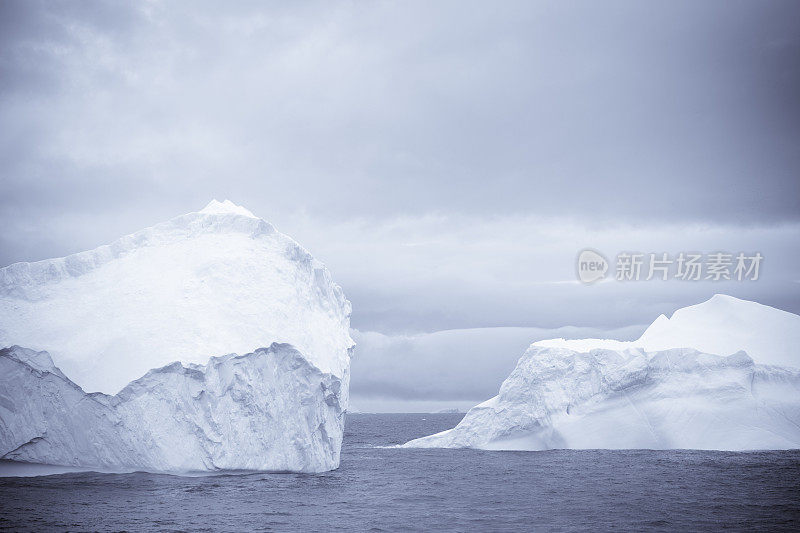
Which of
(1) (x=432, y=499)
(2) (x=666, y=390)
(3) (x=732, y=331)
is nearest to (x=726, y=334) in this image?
(3) (x=732, y=331)

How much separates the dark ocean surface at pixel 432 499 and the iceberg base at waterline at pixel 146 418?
2.44ft

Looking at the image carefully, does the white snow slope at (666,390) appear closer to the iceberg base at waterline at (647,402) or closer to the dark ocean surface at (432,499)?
the iceberg base at waterline at (647,402)

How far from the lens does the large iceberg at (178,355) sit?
2361 cm

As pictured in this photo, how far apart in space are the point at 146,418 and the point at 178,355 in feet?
7.47

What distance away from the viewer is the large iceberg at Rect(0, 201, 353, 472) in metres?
23.6

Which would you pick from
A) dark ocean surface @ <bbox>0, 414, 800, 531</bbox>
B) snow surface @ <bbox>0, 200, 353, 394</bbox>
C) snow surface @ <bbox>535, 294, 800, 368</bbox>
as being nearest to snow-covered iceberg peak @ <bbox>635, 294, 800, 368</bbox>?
snow surface @ <bbox>535, 294, 800, 368</bbox>

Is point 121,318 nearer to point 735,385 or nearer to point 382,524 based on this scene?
point 382,524

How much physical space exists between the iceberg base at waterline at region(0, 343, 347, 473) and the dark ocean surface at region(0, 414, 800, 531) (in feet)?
2.44

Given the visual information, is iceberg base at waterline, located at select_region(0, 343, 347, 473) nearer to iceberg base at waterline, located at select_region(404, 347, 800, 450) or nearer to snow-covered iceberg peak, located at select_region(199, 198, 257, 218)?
snow-covered iceberg peak, located at select_region(199, 198, 257, 218)

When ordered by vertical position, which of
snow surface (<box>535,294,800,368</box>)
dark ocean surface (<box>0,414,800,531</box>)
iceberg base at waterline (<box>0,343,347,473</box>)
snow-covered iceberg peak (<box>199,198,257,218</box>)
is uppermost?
snow-covered iceberg peak (<box>199,198,257,218</box>)

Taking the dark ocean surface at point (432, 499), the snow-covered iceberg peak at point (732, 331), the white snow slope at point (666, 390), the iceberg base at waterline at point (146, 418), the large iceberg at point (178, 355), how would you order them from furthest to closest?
the snow-covered iceberg peak at point (732, 331)
the white snow slope at point (666, 390)
the large iceberg at point (178, 355)
the iceberg base at waterline at point (146, 418)
the dark ocean surface at point (432, 499)

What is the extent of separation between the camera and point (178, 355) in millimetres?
23750

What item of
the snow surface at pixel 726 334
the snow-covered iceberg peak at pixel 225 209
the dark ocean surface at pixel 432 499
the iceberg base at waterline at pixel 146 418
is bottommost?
the dark ocean surface at pixel 432 499

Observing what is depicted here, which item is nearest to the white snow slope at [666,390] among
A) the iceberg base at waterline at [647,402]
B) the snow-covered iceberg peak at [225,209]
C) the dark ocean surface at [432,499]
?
the iceberg base at waterline at [647,402]
